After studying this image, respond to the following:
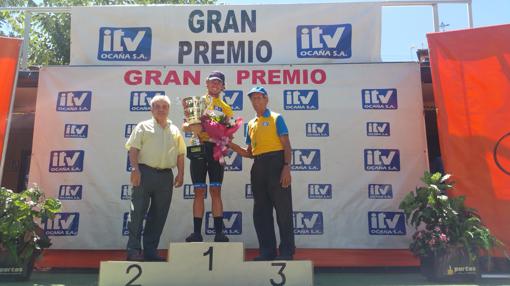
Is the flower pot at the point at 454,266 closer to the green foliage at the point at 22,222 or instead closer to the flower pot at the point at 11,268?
the green foliage at the point at 22,222

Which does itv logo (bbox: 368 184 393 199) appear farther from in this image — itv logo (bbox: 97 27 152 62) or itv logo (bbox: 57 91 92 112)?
itv logo (bbox: 57 91 92 112)

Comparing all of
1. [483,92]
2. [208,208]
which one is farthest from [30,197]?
[483,92]

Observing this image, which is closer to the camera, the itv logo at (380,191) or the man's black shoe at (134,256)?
the man's black shoe at (134,256)

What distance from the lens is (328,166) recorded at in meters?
5.12

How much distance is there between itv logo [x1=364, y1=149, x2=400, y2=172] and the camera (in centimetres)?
509

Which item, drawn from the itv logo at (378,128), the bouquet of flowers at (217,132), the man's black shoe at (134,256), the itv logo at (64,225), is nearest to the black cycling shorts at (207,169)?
Answer: the bouquet of flowers at (217,132)

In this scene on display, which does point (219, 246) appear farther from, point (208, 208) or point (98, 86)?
point (98, 86)

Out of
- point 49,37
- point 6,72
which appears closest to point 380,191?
point 6,72

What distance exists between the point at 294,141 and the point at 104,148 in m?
2.30

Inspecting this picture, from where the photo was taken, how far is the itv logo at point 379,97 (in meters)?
5.23

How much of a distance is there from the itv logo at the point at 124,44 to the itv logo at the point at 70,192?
5.44 ft

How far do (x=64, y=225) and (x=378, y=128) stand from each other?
3.90 meters

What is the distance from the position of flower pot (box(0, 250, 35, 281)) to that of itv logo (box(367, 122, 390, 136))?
13.1 ft

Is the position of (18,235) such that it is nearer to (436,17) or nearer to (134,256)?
(134,256)
